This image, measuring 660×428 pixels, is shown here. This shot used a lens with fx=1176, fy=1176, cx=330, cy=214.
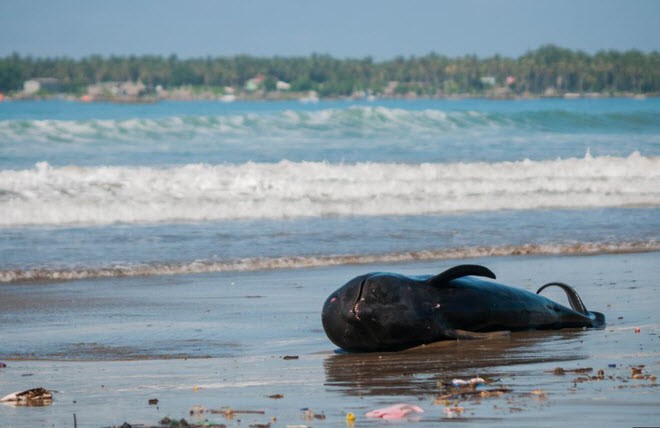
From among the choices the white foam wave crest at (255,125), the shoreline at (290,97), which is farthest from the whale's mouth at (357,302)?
the shoreline at (290,97)

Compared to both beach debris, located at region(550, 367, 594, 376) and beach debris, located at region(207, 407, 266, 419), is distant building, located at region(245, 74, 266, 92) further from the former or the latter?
beach debris, located at region(207, 407, 266, 419)

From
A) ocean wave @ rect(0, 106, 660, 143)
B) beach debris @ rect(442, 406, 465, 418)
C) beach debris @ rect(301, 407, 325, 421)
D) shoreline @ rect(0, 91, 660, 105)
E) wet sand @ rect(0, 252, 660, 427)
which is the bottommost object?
wet sand @ rect(0, 252, 660, 427)

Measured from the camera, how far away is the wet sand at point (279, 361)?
6.10 metres

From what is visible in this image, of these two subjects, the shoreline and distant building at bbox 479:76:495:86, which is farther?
distant building at bbox 479:76:495:86

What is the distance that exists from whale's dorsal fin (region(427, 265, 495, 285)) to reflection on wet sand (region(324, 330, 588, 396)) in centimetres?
45

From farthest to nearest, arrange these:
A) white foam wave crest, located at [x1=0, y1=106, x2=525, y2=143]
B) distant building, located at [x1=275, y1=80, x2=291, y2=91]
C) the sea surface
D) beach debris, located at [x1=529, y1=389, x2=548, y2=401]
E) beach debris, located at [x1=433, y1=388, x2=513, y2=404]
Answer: distant building, located at [x1=275, y1=80, x2=291, y2=91]
white foam wave crest, located at [x1=0, y1=106, x2=525, y2=143]
the sea surface
beach debris, located at [x1=433, y1=388, x2=513, y2=404]
beach debris, located at [x1=529, y1=389, x2=548, y2=401]

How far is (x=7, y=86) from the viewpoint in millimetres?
77438

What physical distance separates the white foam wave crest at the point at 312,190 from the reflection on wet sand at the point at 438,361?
9.64m

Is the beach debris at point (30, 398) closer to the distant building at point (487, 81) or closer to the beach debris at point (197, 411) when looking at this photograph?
the beach debris at point (197, 411)

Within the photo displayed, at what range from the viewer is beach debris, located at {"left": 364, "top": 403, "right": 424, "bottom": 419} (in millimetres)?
5922

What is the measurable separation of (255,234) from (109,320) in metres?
5.77

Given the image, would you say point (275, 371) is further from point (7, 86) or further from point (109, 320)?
point (7, 86)

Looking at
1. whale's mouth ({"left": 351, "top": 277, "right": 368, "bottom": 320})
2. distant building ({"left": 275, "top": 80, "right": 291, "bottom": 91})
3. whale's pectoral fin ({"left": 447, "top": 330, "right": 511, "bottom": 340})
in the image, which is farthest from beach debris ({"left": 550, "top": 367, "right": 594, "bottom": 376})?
distant building ({"left": 275, "top": 80, "right": 291, "bottom": 91})

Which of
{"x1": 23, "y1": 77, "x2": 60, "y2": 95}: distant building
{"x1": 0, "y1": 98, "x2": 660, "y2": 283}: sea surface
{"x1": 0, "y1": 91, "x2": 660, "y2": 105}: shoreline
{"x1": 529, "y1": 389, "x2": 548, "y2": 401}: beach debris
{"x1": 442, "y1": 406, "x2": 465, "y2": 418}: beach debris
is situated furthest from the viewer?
{"x1": 23, "y1": 77, "x2": 60, "y2": 95}: distant building
